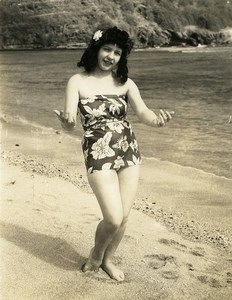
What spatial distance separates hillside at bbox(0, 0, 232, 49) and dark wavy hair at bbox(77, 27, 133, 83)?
55986mm

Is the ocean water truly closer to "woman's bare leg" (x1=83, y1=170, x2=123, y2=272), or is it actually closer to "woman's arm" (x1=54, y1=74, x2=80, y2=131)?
"woman's bare leg" (x1=83, y1=170, x2=123, y2=272)

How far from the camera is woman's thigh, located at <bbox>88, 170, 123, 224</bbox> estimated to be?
125 inches

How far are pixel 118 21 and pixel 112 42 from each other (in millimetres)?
61580

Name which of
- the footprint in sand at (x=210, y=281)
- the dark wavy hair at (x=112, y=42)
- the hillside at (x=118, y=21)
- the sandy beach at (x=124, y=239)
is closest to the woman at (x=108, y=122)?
the dark wavy hair at (x=112, y=42)

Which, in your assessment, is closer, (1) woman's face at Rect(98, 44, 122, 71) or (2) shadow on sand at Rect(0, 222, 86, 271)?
(1) woman's face at Rect(98, 44, 122, 71)

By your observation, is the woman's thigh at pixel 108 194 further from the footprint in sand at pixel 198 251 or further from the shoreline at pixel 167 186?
the shoreline at pixel 167 186

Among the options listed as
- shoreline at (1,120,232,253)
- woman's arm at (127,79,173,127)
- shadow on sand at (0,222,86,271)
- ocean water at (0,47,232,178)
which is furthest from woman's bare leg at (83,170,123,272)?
ocean water at (0,47,232,178)

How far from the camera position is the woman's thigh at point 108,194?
3.18 meters

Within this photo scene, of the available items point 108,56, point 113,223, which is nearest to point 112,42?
point 108,56

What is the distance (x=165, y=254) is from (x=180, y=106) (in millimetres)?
11953

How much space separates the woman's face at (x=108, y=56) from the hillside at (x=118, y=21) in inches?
2207

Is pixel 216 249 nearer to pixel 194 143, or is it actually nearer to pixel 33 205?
pixel 33 205

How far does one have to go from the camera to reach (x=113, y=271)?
3541mm

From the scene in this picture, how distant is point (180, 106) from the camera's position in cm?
1568
